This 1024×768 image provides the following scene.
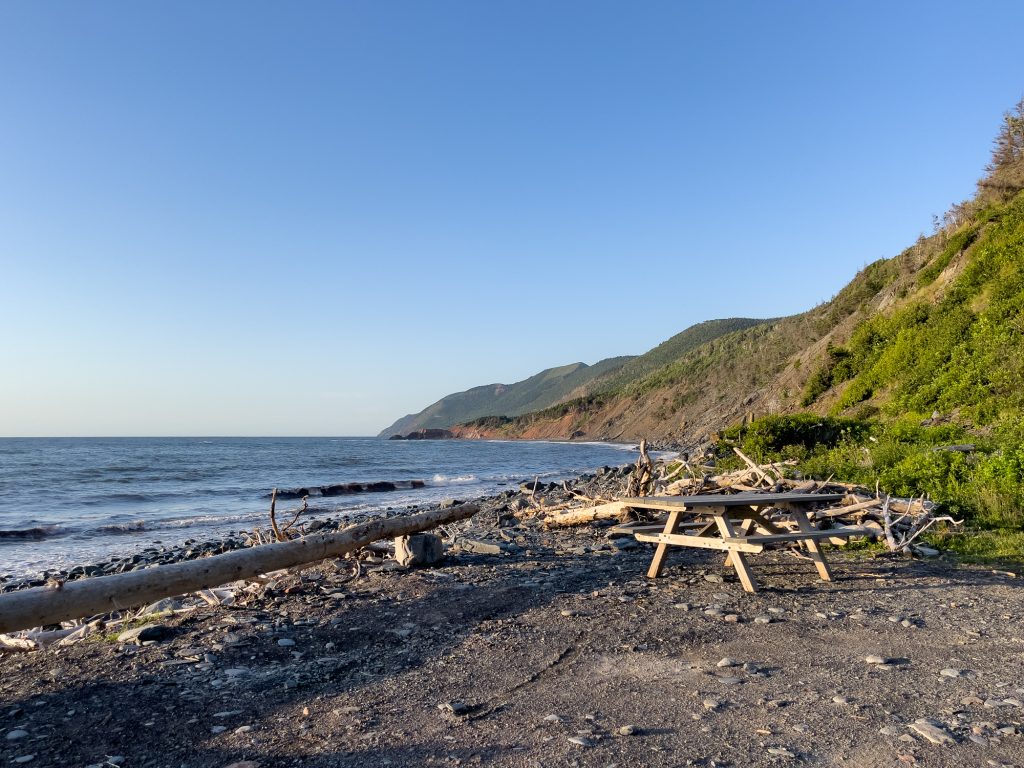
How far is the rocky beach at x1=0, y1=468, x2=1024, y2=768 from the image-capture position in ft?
11.8

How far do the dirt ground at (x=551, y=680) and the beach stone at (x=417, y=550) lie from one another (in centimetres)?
96

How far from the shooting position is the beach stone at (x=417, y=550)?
836 centimetres

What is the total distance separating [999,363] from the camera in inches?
678

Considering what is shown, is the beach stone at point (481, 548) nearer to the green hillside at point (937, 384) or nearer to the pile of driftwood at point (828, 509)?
the pile of driftwood at point (828, 509)

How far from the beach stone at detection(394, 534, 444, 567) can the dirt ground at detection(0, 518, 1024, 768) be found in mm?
961

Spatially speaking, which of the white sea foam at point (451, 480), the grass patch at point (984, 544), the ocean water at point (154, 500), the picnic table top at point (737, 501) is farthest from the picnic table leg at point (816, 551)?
the white sea foam at point (451, 480)

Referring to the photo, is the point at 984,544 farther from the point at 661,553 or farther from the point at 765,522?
the point at 661,553

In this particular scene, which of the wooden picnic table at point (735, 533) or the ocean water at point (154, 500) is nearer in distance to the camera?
the wooden picnic table at point (735, 533)

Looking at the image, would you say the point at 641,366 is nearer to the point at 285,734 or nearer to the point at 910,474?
the point at 910,474

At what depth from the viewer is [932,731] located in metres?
3.63

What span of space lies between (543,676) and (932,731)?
2263 millimetres

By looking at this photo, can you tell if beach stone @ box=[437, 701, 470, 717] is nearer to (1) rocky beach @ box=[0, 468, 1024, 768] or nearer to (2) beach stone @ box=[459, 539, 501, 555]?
(1) rocky beach @ box=[0, 468, 1024, 768]

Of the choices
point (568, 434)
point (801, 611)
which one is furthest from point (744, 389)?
point (801, 611)

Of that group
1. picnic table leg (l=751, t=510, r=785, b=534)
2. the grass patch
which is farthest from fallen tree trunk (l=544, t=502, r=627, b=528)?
the grass patch
